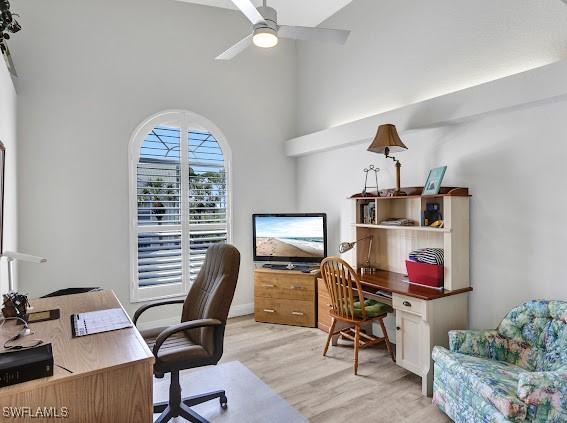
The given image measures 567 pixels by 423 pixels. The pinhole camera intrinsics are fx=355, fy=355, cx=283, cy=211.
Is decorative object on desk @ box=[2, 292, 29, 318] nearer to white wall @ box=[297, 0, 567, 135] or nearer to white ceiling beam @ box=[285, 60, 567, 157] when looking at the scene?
white ceiling beam @ box=[285, 60, 567, 157]

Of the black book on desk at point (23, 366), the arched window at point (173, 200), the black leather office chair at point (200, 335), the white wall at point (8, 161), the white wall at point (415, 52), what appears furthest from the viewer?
the arched window at point (173, 200)

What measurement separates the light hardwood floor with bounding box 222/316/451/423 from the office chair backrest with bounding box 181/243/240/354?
862 mm

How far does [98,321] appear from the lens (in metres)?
1.93

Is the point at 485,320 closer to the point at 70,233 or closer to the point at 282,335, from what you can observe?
the point at 282,335

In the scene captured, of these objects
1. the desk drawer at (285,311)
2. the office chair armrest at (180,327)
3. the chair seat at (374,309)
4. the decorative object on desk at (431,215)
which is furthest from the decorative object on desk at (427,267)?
the office chair armrest at (180,327)

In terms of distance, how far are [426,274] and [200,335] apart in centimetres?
182

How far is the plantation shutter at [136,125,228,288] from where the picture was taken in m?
3.89

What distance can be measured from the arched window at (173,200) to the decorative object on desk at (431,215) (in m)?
2.36

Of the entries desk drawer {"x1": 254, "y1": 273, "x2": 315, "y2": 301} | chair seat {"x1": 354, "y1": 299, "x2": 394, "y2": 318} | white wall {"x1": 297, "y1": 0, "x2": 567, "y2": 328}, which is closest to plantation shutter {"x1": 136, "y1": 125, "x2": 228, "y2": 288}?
desk drawer {"x1": 254, "y1": 273, "x2": 315, "y2": 301}

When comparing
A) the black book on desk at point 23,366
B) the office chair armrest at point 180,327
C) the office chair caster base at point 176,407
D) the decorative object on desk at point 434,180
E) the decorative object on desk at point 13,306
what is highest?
the decorative object on desk at point 434,180

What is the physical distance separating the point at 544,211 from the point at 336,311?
1.75m

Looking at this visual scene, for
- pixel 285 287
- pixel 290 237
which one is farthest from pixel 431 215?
pixel 285 287

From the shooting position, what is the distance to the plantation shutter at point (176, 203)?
3895 millimetres

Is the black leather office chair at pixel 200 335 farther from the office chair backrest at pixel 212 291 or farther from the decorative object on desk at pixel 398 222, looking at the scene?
the decorative object on desk at pixel 398 222
